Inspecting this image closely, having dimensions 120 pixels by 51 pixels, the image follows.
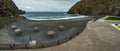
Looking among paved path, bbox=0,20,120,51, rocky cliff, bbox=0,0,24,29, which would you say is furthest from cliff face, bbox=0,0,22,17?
paved path, bbox=0,20,120,51

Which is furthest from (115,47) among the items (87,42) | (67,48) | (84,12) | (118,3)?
(84,12)

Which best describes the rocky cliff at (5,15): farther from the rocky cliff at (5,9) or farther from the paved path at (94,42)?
the paved path at (94,42)

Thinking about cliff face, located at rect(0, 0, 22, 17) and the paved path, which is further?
cliff face, located at rect(0, 0, 22, 17)

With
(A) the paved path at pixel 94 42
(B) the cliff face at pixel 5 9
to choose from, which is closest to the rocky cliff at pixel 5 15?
(B) the cliff face at pixel 5 9

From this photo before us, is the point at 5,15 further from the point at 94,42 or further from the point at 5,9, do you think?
the point at 94,42

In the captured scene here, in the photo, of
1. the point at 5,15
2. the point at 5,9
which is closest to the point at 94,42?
the point at 5,15

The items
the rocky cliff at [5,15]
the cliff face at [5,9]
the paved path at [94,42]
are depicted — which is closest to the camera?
the paved path at [94,42]

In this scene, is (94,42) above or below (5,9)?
above

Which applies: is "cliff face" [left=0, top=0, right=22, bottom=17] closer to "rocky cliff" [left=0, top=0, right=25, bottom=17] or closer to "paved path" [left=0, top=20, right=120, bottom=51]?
"rocky cliff" [left=0, top=0, right=25, bottom=17]

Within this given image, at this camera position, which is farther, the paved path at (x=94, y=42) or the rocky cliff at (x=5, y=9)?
the rocky cliff at (x=5, y=9)

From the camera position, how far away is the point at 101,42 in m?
17.0

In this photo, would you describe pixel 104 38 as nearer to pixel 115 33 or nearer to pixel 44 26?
pixel 115 33

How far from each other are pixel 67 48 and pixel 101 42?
3.61 m

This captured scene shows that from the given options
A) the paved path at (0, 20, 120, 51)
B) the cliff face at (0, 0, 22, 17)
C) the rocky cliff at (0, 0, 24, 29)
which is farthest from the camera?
the cliff face at (0, 0, 22, 17)
